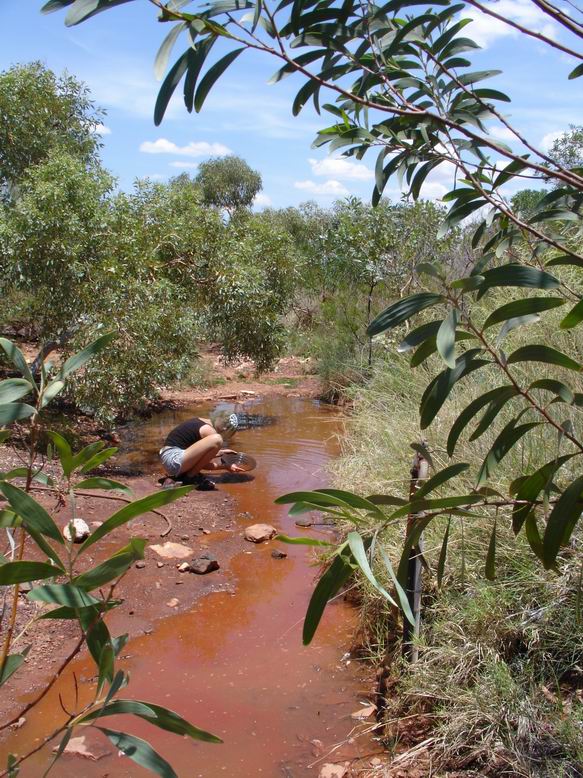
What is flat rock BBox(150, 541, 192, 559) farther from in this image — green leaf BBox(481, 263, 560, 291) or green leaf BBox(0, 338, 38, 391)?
green leaf BBox(481, 263, 560, 291)

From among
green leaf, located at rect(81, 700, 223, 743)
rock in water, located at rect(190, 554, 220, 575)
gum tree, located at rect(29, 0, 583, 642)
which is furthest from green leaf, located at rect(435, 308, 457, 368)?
rock in water, located at rect(190, 554, 220, 575)

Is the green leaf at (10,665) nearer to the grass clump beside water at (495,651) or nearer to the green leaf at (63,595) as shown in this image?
the green leaf at (63,595)

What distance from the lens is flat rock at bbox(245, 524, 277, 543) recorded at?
21.1ft

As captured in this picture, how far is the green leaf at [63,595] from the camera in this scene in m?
0.98

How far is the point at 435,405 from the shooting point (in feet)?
4.45

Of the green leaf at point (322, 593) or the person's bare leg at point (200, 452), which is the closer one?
the green leaf at point (322, 593)

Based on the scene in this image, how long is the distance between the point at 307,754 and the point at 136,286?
5.47m

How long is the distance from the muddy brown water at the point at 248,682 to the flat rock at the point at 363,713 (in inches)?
1.6

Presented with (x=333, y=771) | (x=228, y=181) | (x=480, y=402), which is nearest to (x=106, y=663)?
(x=480, y=402)

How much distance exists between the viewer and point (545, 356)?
1318 mm

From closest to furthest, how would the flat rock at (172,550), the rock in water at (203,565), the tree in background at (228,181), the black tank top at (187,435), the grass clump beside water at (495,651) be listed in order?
the grass clump beside water at (495,651) < the rock in water at (203,565) < the flat rock at (172,550) < the black tank top at (187,435) < the tree in background at (228,181)

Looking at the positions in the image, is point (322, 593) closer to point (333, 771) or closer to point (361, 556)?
point (361, 556)

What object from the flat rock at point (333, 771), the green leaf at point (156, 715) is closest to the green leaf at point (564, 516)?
the green leaf at point (156, 715)

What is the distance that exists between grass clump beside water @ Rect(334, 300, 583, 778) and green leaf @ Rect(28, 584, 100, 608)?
1.41 m
